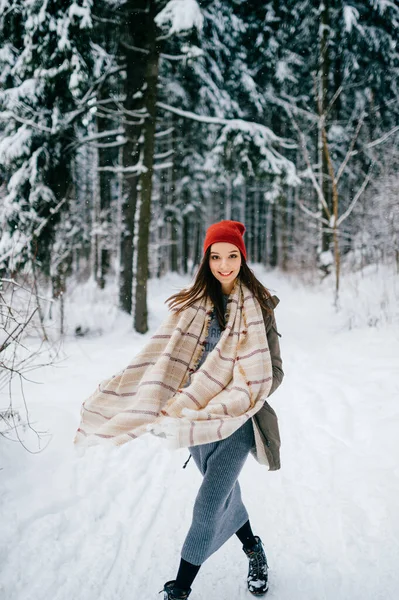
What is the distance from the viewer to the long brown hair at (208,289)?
200 centimetres

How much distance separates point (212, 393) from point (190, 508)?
5.34ft

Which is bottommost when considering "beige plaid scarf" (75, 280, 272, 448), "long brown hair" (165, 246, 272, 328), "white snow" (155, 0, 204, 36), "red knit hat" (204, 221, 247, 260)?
"beige plaid scarf" (75, 280, 272, 448)

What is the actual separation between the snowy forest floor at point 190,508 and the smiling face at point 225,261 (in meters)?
1.88

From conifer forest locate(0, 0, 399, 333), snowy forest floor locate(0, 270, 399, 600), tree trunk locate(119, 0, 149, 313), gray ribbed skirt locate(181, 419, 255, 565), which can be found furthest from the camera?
tree trunk locate(119, 0, 149, 313)

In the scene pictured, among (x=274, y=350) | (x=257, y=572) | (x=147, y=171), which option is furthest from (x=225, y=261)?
(x=147, y=171)

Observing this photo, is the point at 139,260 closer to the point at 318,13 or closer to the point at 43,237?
the point at 43,237

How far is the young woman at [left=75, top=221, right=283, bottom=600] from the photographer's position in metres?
1.66

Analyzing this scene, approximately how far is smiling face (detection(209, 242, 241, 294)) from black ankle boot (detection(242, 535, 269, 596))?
1.65 metres

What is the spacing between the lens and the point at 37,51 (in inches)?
256

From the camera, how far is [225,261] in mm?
1934

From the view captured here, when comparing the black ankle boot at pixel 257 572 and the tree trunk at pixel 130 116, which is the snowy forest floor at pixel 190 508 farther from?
the tree trunk at pixel 130 116

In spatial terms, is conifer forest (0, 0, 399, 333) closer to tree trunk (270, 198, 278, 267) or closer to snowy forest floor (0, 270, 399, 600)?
snowy forest floor (0, 270, 399, 600)

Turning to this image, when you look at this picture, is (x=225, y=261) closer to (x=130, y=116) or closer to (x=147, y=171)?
(x=147, y=171)

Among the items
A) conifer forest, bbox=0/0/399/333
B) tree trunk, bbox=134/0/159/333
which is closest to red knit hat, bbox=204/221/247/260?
conifer forest, bbox=0/0/399/333
